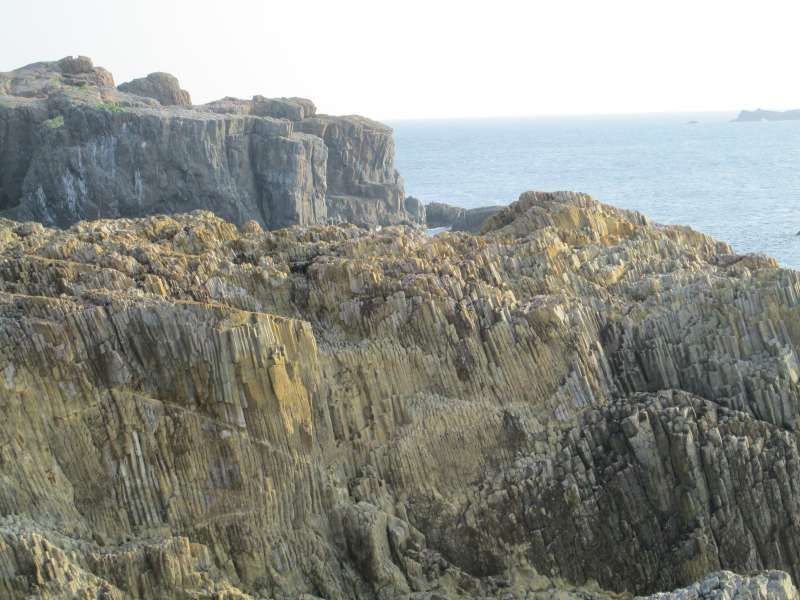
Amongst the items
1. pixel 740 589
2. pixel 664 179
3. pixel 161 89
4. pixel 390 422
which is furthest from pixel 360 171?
pixel 740 589

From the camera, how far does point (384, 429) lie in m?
19.7

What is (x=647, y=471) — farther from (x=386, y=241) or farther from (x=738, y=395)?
(x=386, y=241)

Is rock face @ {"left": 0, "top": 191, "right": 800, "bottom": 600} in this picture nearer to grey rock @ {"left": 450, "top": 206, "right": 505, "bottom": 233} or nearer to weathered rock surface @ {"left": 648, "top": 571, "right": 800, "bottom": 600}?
weathered rock surface @ {"left": 648, "top": 571, "right": 800, "bottom": 600}

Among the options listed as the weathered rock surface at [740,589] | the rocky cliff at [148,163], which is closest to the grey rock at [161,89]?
the rocky cliff at [148,163]

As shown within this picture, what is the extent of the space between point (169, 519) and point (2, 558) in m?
3.05

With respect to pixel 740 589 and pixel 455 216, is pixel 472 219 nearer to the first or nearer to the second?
pixel 455 216

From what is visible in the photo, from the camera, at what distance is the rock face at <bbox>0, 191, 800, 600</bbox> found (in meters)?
17.5

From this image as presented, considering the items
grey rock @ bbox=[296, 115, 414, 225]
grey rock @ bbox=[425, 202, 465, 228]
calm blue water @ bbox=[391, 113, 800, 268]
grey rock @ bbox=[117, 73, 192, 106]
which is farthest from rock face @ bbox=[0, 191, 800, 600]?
grey rock @ bbox=[117, 73, 192, 106]

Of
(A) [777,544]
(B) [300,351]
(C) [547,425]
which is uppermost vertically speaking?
(B) [300,351]

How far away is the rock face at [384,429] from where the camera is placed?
17453 mm

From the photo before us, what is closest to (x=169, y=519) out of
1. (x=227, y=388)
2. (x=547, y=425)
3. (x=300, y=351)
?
(x=227, y=388)

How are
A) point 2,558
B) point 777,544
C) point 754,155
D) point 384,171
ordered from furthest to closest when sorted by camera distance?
point 754,155, point 384,171, point 777,544, point 2,558

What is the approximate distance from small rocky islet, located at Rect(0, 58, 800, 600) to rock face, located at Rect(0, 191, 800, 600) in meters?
0.04

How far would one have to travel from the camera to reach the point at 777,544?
18859 mm
